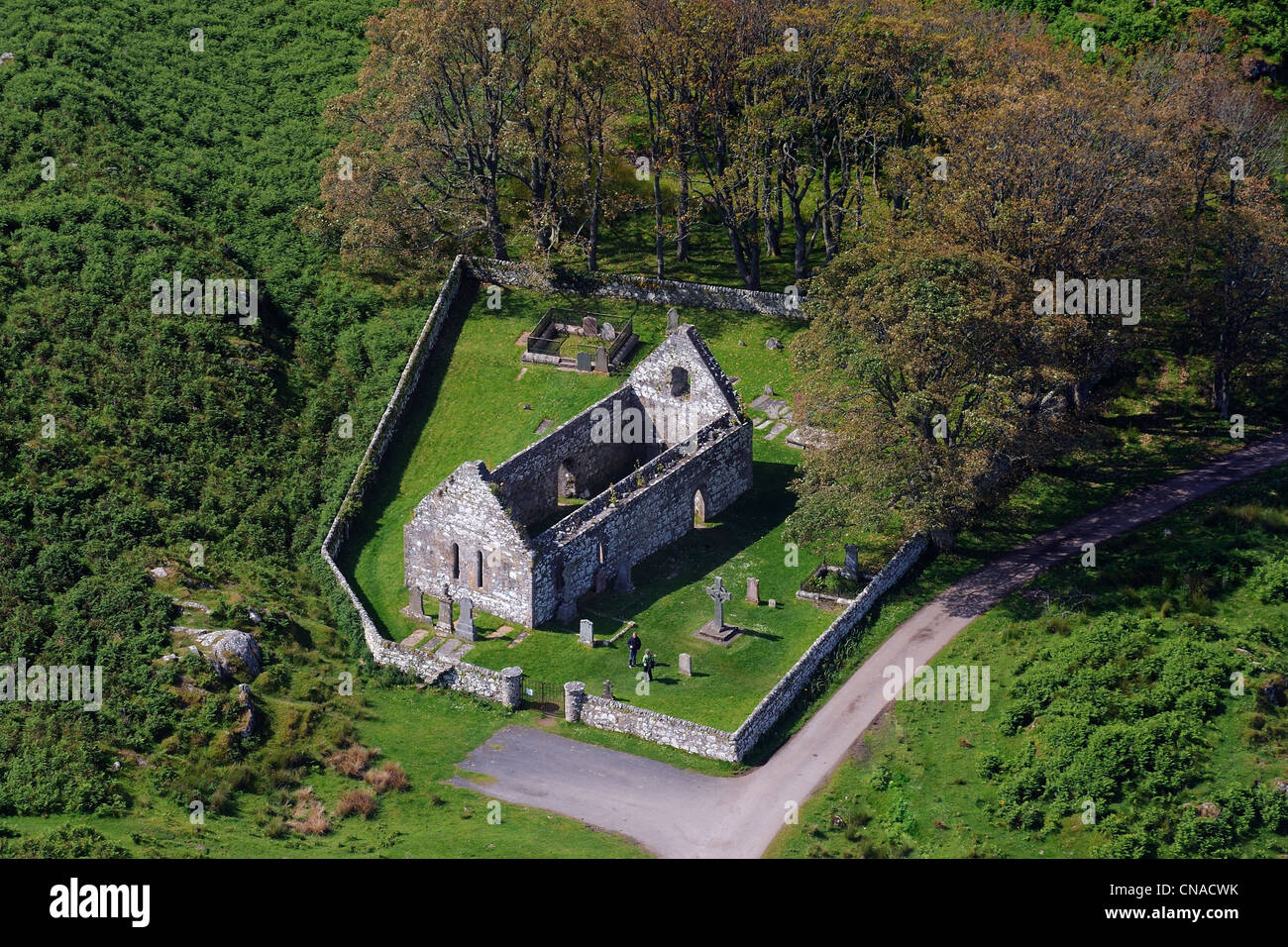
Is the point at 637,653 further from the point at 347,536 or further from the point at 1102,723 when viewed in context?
the point at 1102,723

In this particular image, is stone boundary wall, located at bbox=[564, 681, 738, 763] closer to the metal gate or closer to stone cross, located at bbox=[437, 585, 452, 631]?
the metal gate

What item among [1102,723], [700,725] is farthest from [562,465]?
[1102,723]

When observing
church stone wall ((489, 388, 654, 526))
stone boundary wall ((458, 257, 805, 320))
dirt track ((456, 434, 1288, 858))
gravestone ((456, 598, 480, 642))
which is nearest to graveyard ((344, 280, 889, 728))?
gravestone ((456, 598, 480, 642))

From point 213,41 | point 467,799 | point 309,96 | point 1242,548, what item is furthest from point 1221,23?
point 467,799

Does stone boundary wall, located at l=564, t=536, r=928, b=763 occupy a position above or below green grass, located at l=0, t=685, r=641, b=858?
above

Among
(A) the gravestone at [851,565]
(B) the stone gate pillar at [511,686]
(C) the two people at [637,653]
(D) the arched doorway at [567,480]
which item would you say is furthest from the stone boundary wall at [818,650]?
(D) the arched doorway at [567,480]

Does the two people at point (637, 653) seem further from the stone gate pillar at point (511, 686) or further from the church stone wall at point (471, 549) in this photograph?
the church stone wall at point (471, 549)

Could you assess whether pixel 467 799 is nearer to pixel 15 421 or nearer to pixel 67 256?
pixel 15 421
